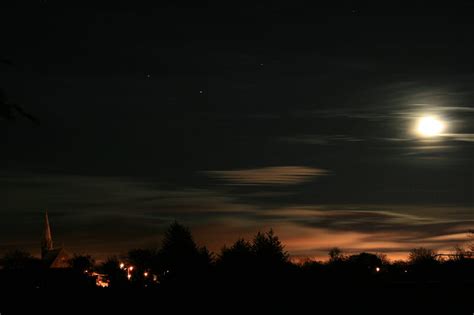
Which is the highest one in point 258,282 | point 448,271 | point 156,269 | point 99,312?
point 156,269

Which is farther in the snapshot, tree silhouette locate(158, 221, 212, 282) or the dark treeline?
tree silhouette locate(158, 221, 212, 282)

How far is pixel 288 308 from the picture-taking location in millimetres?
22031

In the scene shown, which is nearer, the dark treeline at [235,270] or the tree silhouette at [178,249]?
the dark treeline at [235,270]

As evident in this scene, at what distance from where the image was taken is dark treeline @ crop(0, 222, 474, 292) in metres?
28.0

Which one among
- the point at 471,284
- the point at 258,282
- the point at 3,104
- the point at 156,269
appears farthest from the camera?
the point at 156,269

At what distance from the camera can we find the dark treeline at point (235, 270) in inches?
1102

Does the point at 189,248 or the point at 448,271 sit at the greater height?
the point at 189,248

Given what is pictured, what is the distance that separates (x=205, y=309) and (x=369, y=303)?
5.01m

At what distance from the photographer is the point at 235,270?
42.0 meters

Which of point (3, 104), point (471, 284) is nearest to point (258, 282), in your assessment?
point (471, 284)

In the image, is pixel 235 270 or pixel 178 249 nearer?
pixel 235 270

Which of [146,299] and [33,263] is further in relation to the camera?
[33,263]

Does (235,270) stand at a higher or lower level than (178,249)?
lower

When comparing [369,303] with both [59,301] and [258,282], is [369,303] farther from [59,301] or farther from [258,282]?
[59,301]
